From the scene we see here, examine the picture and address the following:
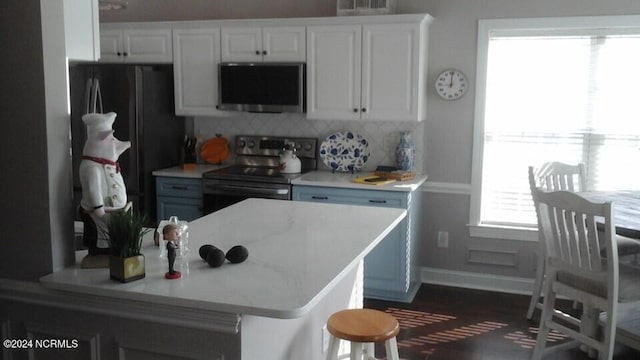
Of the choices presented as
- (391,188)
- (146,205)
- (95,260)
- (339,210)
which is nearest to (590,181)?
(391,188)

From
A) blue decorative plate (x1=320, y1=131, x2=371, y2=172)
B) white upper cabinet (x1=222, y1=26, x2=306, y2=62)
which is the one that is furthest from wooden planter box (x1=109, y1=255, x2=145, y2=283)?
blue decorative plate (x1=320, y1=131, x2=371, y2=172)

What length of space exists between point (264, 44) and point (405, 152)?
53.0 inches

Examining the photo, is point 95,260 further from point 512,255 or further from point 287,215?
point 512,255

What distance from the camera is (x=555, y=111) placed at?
4461 mm

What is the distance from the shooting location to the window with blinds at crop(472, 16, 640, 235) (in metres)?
4.30

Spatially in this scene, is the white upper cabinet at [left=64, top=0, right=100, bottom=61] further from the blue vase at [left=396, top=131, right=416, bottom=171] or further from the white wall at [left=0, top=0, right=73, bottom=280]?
the blue vase at [left=396, top=131, right=416, bottom=171]

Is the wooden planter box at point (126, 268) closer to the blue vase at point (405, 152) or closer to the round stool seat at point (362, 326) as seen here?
the round stool seat at point (362, 326)

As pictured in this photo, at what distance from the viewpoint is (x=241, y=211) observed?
2930mm

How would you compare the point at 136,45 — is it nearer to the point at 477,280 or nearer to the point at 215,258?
the point at 477,280

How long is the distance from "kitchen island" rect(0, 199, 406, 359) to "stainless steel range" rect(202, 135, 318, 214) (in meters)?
2.09

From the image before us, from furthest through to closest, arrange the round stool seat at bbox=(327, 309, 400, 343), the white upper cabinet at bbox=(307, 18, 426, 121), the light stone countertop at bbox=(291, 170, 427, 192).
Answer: the white upper cabinet at bbox=(307, 18, 426, 121) < the light stone countertop at bbox=(291, 170, 427, 192) < the round stool seat at bbox=(327, 309, 400, 343)

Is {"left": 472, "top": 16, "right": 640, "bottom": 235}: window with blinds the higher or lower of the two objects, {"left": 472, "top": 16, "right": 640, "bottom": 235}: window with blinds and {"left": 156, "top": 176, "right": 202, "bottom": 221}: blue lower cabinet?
the higher

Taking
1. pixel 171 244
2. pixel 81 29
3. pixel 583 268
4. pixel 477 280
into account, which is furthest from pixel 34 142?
pixel 477 280

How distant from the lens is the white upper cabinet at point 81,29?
6.33ft
